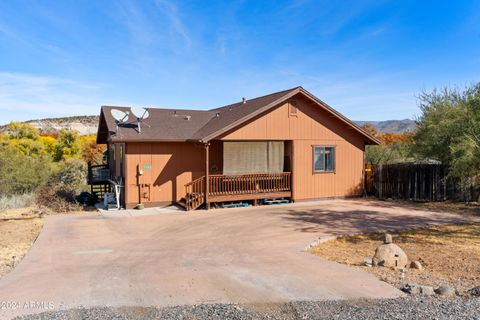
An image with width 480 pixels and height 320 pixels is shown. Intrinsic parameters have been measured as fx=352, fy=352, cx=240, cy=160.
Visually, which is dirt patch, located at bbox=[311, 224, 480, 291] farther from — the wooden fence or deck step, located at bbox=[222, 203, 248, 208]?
deck step, located at bbox=[222, 203, 248, 208]

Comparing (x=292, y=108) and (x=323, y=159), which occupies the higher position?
(x=292, y=108)

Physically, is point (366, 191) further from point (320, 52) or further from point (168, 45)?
point (168, 45)

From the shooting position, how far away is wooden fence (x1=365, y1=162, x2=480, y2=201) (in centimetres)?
1522

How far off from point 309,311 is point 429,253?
4.34 m

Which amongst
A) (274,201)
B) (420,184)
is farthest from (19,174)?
(420,184)

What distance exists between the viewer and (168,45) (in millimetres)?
19234

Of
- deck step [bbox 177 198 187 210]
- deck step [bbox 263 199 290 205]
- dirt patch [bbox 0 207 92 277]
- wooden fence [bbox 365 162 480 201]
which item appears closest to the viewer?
dirt patch [bbox 0 207 92 277]

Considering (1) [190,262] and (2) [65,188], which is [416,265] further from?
(2) [65,188]

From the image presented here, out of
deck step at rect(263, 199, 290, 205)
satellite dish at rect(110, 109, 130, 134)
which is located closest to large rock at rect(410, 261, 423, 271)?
deck step at rect(263, 199, 290, 205)

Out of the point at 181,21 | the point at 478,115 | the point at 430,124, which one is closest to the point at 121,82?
the point at 181,21

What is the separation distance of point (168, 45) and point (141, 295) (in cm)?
1643

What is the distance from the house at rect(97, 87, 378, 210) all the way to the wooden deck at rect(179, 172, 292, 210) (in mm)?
41

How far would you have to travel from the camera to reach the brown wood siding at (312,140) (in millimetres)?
14812

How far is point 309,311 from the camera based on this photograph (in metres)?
4.63
